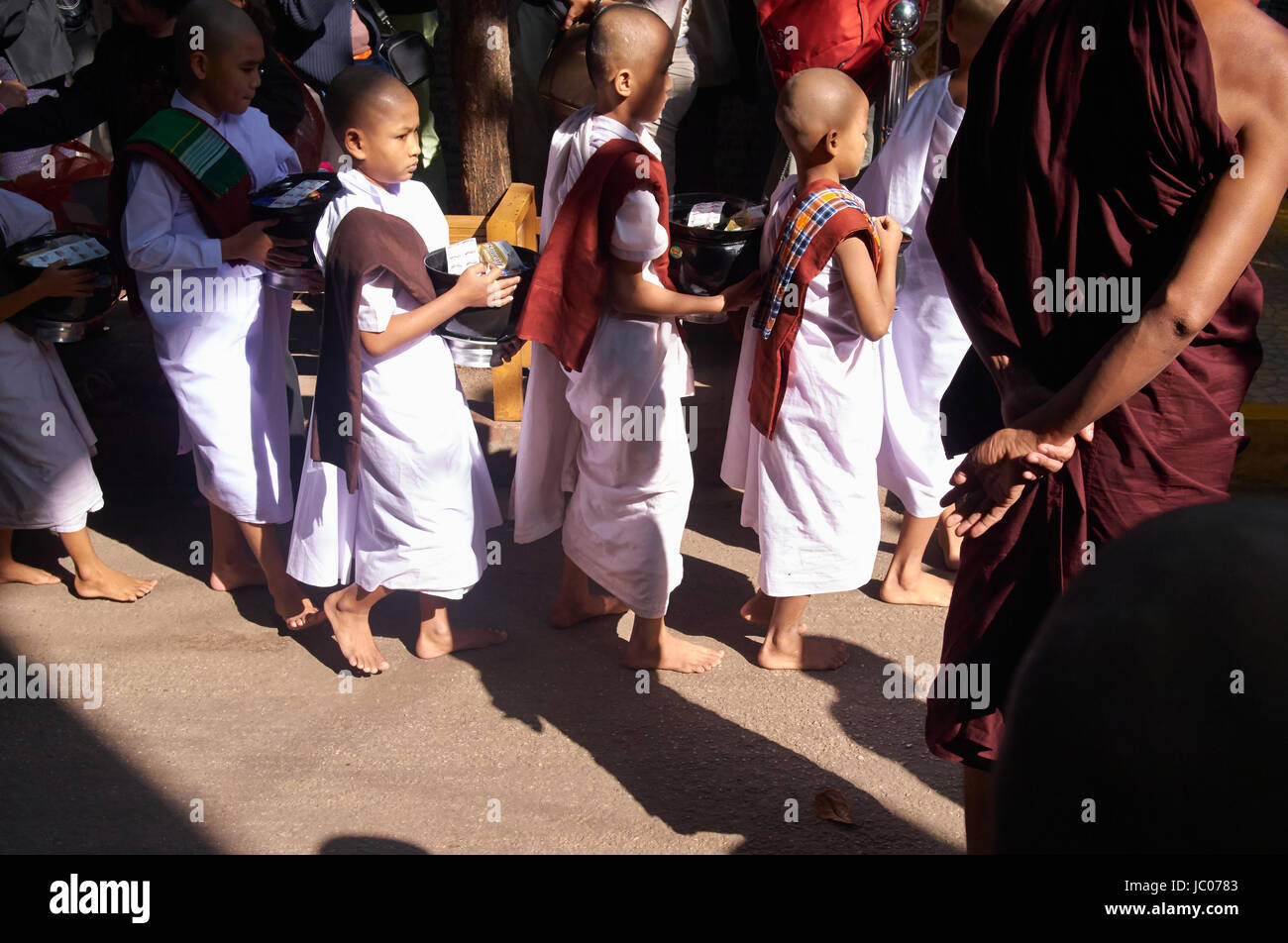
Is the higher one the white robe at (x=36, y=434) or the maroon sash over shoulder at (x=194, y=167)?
the maroon sash over shoulder at (x=194, y=167)

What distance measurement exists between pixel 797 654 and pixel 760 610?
0.29 meters

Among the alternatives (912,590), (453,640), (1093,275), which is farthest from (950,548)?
(1093,275)

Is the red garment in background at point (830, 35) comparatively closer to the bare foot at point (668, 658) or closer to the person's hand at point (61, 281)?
the bare foot at point (668, 658)

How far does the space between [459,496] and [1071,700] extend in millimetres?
2624

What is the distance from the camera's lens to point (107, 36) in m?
3.91

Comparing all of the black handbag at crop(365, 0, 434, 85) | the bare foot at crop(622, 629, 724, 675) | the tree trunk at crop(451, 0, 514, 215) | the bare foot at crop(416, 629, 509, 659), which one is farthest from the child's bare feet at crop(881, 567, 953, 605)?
the black handbag at crop(365, 0, 434, 85)

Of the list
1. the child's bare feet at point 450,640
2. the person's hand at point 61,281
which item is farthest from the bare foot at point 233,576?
the person's hand at point 61,281

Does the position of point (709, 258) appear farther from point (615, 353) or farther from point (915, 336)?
point (915, 336)

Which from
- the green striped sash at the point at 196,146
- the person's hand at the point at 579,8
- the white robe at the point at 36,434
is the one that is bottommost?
the white robe at the point at 36,434

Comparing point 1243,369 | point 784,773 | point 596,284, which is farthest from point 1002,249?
point 784,773

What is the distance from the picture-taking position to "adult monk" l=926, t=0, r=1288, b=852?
1.69 metres

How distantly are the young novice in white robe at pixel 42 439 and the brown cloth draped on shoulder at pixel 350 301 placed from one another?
0.99m

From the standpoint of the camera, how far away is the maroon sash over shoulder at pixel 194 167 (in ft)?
10.5

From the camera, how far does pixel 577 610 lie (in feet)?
12.1
